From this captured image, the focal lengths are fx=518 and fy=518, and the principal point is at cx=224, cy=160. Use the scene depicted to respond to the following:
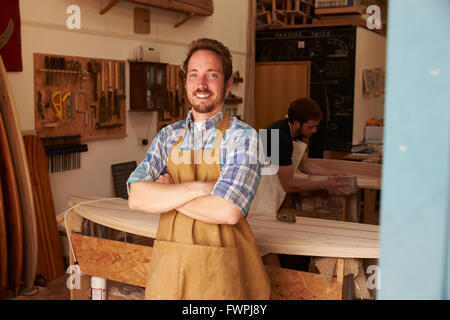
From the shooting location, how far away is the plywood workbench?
236 centimetres

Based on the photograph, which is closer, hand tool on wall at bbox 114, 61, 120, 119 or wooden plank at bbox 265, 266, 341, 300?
wooden plank at bbox 265, 266, 341, 300

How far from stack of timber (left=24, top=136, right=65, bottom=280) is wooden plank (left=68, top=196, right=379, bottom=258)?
1438mm

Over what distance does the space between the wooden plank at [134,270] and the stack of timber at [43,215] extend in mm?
1766

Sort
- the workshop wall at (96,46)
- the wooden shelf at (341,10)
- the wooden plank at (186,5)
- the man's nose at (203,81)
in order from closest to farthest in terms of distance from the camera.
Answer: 1. the man's nose at (203,81)
2. the workshop wall at (96,46)
3. the wooden plank at (186,5)
4. the wooden shelf at (341,10)

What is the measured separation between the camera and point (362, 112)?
856 centimetres

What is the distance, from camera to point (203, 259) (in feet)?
6.37

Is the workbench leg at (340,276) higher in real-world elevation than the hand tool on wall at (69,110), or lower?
lower

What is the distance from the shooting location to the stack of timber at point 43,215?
4.46 m

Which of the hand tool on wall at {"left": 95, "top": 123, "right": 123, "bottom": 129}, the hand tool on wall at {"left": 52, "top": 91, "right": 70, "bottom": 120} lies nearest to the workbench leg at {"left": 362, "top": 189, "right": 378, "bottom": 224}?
the hand tool on wall at {"left": 95, "top": 123, "right": 123, "bottom": 129}

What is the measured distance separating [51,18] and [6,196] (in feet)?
5.55

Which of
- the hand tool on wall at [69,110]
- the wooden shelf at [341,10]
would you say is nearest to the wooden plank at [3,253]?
the hand tool on wall at [69,110]

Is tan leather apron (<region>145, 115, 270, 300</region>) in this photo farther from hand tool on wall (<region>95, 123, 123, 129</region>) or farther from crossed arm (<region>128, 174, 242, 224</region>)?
hand tool on wall (<region>95, 123, 123, 129</region>)

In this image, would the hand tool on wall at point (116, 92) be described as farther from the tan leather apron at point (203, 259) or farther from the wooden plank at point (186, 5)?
the tan leather apron at point (203, 259)
